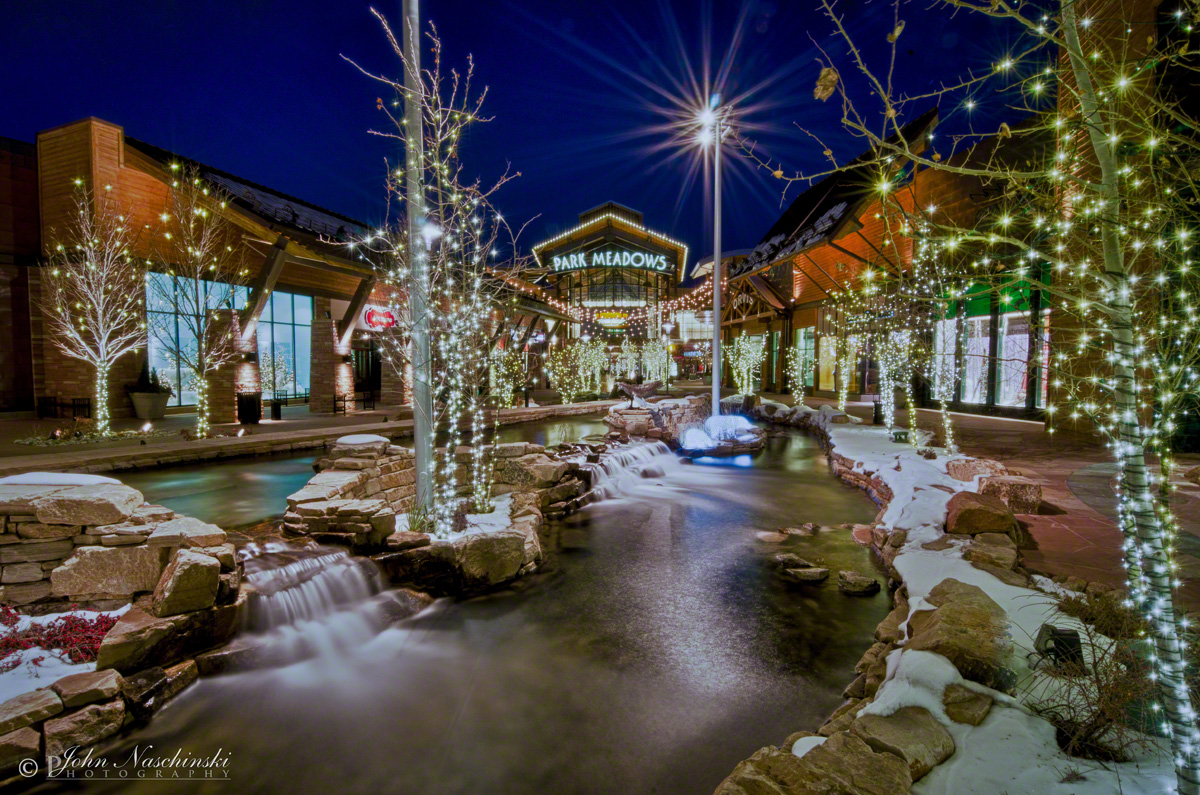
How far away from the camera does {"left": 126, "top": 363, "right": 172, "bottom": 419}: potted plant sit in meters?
15.4

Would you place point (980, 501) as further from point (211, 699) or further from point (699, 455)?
point (699, 455)

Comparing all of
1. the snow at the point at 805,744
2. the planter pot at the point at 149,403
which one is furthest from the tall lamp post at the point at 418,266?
the planter pot at the point at 149,403

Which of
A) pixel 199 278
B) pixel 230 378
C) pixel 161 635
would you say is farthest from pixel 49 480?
pixel 230 378

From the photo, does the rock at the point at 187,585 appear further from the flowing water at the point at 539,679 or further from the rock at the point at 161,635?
the flowing water at the point at 539,679

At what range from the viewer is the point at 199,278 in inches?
504

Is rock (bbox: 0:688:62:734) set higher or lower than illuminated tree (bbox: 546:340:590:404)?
lower

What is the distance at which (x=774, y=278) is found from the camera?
2761 cm

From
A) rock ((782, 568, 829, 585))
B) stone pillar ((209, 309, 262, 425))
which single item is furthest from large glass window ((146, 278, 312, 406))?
rock ((782, 568, 829, 585))

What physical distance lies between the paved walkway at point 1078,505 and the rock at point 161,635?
6.89 meters

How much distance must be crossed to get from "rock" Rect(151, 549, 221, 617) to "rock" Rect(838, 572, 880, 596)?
578cm

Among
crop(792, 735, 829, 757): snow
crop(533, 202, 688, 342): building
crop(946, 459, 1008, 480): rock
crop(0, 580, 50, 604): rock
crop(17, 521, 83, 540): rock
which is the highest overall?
crop(533, 202, 688, 342): building

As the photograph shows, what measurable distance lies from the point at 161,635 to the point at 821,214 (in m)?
23.1

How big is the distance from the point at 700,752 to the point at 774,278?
2685cm

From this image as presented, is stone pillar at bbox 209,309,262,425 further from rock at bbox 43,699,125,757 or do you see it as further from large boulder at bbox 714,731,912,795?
large boulder at bbox 714,731,912,795
